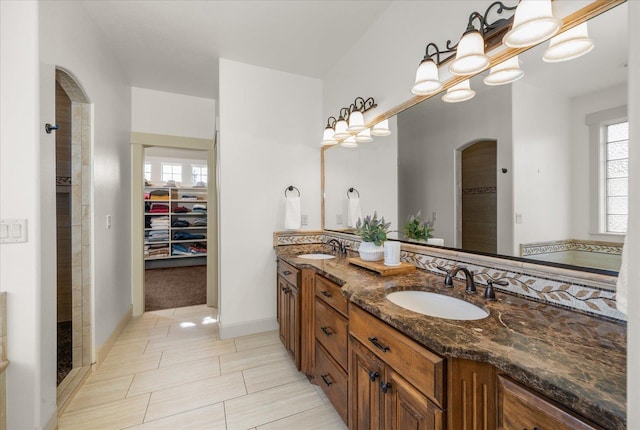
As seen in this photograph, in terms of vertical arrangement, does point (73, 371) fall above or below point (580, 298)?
below

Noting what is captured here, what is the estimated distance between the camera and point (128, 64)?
2.79 m

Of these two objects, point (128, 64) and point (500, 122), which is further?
point (128, 64)

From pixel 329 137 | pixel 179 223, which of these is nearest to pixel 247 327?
pixel 329 137

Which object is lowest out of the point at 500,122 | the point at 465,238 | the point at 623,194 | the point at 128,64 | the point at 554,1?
the point at 465,238

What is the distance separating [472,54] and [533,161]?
0.53 meters

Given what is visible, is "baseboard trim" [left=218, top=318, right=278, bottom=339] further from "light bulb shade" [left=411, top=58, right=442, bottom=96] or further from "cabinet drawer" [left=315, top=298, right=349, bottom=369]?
"light bulb shade" [left=411, top=58, right=442, bottom=96]

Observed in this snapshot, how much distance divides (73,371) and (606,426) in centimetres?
294

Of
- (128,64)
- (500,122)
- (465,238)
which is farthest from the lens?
(128,64)

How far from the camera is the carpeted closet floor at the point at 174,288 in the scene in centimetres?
374

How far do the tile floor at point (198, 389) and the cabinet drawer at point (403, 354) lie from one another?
831 millimetres

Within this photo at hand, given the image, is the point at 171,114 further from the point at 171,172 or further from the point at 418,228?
the point at 171,172

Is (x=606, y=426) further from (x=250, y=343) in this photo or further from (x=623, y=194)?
(x=250, y=343)

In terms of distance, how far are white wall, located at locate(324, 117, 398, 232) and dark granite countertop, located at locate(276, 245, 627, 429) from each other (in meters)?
0.97

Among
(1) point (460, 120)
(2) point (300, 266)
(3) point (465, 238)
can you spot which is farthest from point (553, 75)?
(2) point (300, 266)
